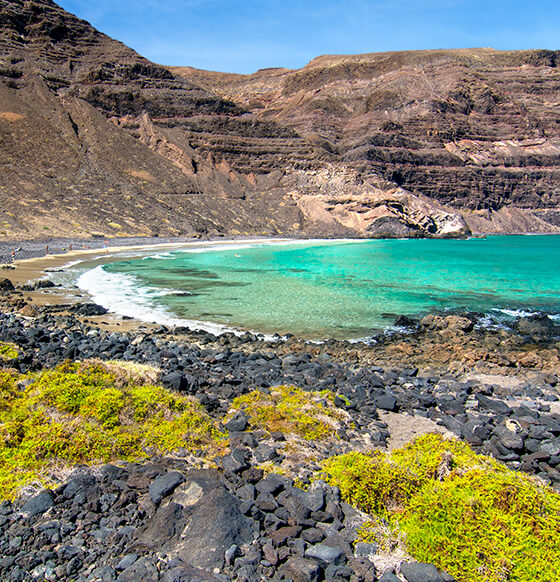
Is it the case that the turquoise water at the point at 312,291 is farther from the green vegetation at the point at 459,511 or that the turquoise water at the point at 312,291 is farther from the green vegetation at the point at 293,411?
the green vegetation at the point at 459,511

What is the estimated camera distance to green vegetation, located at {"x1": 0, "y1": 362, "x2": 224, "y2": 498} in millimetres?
4242

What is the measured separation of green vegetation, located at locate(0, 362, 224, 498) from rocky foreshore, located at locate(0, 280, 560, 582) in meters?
0.25

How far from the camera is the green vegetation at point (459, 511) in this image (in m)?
3.29

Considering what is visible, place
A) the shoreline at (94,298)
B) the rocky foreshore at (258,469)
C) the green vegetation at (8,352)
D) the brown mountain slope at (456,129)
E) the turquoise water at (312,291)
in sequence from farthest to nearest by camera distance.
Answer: the brown mountain slope at (456,129) → the turquoise water at (312,291) → the shoreline at (94,298) → the green vegetation at (8,352) → the rocky foreshore at (258,469)

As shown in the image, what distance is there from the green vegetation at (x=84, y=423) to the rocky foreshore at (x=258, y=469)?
25cm

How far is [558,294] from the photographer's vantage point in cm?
2544

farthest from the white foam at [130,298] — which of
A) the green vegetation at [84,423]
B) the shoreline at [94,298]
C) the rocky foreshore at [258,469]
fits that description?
the green vegetation at [84,423]

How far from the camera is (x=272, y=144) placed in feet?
289

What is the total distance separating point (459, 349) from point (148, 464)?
9663 mm

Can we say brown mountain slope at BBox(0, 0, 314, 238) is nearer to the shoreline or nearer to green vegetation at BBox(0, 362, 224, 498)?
the shoreline

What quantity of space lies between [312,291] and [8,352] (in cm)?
1746

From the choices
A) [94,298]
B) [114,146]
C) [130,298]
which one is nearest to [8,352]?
[94,298]

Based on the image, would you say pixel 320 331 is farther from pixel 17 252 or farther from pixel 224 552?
pixel 17 252

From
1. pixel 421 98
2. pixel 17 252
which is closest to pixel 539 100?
pixel 421 98
